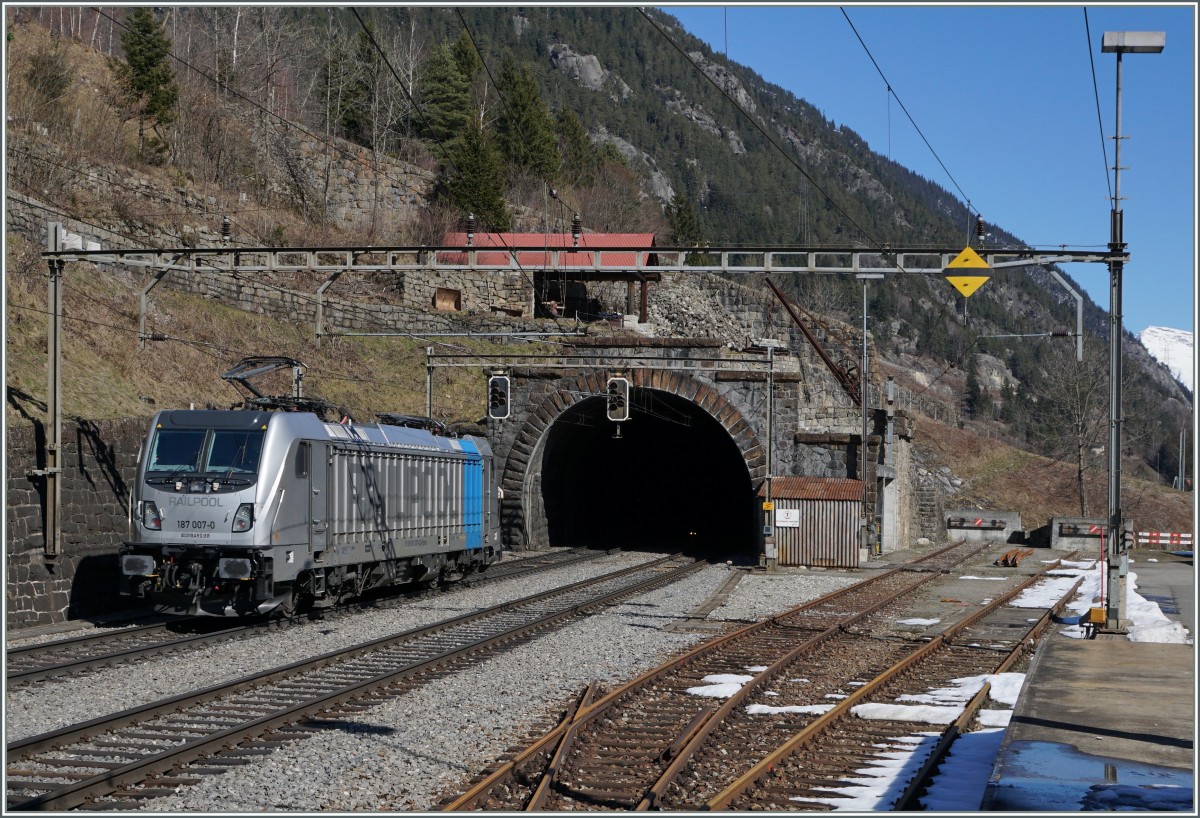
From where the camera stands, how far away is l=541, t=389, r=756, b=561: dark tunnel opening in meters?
43.6

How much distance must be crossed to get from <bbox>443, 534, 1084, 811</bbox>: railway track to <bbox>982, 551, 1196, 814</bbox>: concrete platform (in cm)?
140

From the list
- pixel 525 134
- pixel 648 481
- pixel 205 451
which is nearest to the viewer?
pixel 205 451

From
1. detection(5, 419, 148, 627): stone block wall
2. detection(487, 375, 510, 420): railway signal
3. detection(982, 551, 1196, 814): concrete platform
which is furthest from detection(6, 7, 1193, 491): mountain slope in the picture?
detection(487, 375, 510, 420): railway signal

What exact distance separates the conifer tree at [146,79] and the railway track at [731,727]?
39.5 metres

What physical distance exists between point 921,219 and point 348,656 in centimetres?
17898

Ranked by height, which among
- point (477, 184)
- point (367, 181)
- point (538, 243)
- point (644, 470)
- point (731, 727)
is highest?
point (367, 181)

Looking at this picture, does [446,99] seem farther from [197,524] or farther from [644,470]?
[197,524]

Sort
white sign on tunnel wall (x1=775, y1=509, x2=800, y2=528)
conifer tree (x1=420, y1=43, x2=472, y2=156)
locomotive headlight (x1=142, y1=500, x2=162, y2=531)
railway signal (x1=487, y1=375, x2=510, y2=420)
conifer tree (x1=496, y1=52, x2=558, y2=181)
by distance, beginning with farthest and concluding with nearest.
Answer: conifer tree (x1=496, y1=52, x2=558, y2=181) → conifer tree (x1=420, y1=43, x2=472, y2=156) → white sign on tunnel wall (x1=775, y1=509, x2=800, y2=528) → railway signal (x1=487, y1=375, x2=510, y2=420) → locomotive headlight (x1=142, y1=500, x2=162, y2=531)

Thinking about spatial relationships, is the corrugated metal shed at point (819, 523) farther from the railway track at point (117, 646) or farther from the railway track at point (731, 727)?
the railway track at point (117, 646)

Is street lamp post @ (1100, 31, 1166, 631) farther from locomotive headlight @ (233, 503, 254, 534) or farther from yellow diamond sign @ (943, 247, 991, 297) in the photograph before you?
locomotive headlight @ (233, 503, 254, 534)

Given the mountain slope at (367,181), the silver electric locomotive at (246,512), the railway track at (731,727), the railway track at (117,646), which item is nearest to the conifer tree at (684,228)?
the mountain slope at (367,181)

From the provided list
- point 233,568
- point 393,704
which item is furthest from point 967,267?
point 233,568

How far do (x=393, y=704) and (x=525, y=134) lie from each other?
232ft

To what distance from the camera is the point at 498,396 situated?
34.7 metres
